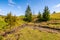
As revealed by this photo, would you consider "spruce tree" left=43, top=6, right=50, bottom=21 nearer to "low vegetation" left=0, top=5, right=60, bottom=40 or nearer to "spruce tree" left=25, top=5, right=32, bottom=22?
"low vegetation" left=0, top=5, right=60, bottom=40

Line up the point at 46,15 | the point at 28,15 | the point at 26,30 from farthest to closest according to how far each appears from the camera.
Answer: the point at 28,15 < the point at 46,15 < the point at 26,30

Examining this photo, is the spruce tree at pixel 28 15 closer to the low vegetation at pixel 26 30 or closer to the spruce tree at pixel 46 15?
the low vegetation at pixel 26 30

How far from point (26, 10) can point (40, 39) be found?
283 feet

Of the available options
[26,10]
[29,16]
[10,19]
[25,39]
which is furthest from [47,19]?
[25,39]

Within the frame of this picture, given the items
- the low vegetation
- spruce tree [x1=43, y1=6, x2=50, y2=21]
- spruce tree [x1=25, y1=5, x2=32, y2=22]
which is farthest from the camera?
spruce tree [x1=25, y1=5, x2=32, y2=22]

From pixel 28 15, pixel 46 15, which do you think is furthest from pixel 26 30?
pixel 28 15

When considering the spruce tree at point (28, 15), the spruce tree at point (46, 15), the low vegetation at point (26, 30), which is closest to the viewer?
the low vegetation at point (26, 30)

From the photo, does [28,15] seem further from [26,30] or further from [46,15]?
[26,30]

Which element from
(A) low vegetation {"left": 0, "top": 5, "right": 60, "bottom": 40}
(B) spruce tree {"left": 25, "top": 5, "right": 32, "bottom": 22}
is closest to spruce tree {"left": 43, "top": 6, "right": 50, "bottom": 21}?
(A) low vegetation {"left": 0, "top": 5, "right": 60, "bottom": 40}

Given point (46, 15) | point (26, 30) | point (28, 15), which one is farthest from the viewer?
point (28, 15)

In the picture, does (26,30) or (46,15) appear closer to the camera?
(26,30)

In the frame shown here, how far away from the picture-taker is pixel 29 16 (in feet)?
318

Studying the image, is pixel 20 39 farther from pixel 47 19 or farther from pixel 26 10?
pixel 26 10

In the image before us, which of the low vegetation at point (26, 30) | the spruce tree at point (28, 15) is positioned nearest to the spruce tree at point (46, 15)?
the low vegetation at point (26, 30)
